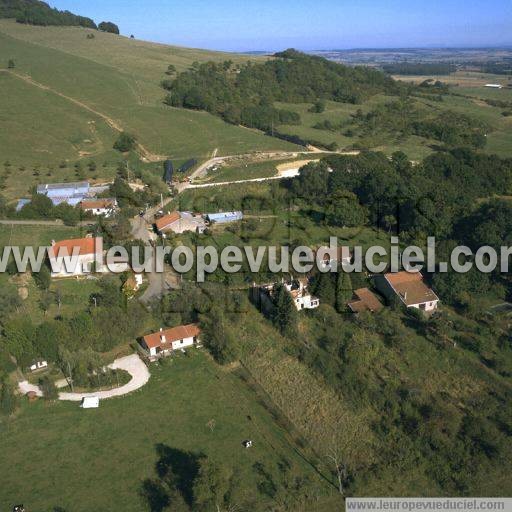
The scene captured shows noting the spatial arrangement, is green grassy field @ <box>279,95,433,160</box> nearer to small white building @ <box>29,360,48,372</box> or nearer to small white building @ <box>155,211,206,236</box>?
small white building @ <box>155,211,206,236</box>

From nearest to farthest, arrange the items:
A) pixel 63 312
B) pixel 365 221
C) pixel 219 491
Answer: pixel 219 491 → pixel 63 312 → pixel 365 221

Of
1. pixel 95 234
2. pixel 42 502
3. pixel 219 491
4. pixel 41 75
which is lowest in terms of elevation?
pixel 42 502

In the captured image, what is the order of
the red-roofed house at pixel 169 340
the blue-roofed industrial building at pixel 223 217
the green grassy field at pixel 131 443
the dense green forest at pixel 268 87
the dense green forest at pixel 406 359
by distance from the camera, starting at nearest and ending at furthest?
1. the green grassy field at pixel 131 443
2. the dense green forest at pixel 406 359
3. the red-roofed house at pixel 169 340
4. the blue-roofed industrial building at pixel 223 217
5. the dense green forest at pixel 268 87

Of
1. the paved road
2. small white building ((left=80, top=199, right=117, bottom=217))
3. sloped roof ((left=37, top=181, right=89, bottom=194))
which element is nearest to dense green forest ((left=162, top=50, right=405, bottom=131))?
sloped roof ((left=37, top=181, right=89, bottom=194))

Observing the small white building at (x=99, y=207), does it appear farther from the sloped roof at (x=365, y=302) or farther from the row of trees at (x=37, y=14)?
the row of trees at (x=37, y=14)

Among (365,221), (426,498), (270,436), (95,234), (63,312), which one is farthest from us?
(365,221)

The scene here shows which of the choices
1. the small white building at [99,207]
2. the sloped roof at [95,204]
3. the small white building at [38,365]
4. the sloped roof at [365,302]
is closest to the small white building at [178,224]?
the small white building at [99,207]

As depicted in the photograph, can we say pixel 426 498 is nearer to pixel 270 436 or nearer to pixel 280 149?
pixel 270 436

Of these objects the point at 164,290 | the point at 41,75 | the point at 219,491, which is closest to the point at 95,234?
the point at 164,290
